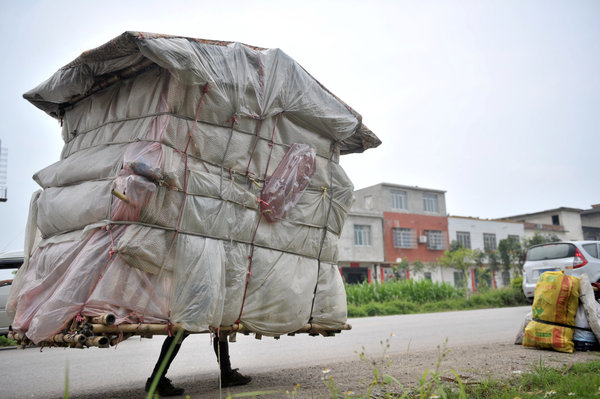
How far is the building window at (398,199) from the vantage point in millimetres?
34622

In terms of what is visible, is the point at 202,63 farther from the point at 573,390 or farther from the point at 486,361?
the point at 486,361

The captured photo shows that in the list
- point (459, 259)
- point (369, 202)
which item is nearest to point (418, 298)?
point (459, 259)

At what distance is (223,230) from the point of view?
4.02 meters

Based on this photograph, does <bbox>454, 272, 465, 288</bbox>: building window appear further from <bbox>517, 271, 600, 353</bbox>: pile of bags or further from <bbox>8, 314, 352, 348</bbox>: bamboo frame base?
<bbox>8, 314, 352, 348</bbox>: bamboo frame base

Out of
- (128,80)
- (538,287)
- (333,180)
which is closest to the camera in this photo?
(128,80)

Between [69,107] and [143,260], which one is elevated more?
[69,107]

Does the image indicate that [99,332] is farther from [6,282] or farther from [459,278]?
[459,278]

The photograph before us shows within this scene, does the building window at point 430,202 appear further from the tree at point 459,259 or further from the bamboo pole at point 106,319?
the bamboo pole at point 106,319

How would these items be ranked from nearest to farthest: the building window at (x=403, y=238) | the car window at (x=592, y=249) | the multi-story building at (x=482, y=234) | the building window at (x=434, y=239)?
the car window at (x=592, y=249) < the building window at (x=403, y=238) < the building window at (x=434, y=239) < the multi-story building at (x=482, y=234)

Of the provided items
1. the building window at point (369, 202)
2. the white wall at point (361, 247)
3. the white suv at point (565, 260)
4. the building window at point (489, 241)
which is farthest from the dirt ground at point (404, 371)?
the building window at point (489, 241)

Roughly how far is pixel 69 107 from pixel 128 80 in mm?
898

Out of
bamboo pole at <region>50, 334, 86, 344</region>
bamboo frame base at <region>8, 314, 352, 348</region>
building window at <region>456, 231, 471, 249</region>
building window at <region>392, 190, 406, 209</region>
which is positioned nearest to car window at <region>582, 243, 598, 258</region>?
bamboo frame base at <region>8, 314, 352, 348</region>

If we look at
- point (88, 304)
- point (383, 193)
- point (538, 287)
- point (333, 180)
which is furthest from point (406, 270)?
point (88, 304)

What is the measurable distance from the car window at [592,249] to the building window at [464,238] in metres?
26.1
